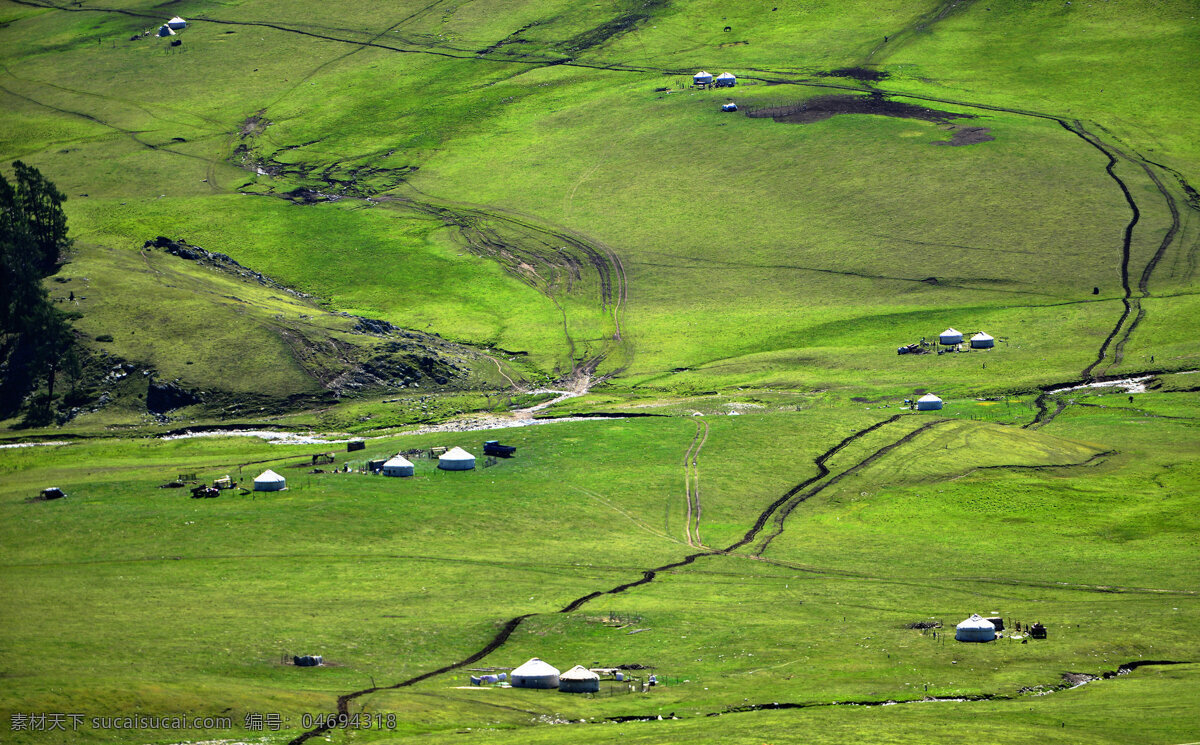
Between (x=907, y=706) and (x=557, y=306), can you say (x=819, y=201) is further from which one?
(x=907, y=706)

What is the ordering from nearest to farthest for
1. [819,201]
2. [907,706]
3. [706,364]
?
[907,706], [706,364], [819,201]

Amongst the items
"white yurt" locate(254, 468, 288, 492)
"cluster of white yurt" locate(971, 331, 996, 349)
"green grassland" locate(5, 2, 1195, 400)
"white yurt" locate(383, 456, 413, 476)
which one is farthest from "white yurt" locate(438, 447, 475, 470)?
"cluster of white yurt" locate(971, 331, 996, 349)

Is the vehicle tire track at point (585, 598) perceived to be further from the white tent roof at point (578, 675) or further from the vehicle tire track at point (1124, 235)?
the vehicle tire track at point (1124, 235)

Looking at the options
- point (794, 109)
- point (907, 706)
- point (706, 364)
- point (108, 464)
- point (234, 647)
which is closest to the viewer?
point (907, 706)

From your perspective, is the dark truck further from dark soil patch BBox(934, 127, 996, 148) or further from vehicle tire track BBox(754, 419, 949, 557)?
dark soil patch BBox(934, 127, 996, 148)

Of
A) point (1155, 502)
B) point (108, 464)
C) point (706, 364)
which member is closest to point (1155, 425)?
point (1155, 502)

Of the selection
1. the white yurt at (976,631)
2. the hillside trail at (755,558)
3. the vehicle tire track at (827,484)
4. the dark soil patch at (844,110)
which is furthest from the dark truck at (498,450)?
the dark soil patch at (844,110)

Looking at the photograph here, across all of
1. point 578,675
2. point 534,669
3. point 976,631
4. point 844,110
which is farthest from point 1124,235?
point 534,669
